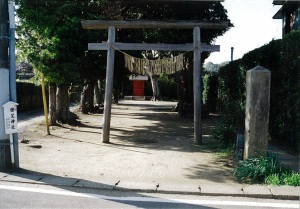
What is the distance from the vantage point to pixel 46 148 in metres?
8.60

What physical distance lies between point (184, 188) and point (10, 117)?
3.65 metres

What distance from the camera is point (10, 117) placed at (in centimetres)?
616

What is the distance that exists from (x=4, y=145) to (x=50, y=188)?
1616 mm

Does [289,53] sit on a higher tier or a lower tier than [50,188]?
higher

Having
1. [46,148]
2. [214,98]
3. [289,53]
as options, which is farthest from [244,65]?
[214,98]

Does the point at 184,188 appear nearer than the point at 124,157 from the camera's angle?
Yes

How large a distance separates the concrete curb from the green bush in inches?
9.5

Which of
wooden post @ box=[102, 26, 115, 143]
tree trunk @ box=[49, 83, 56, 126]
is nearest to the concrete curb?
wooden post @ box=[102, 26, 115, 143]

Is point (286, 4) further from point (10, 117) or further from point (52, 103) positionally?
point (10, 117)

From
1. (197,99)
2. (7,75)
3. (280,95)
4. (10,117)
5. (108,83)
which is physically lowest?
(10,117)

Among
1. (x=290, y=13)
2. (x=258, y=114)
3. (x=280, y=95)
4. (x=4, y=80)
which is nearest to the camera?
(x=4, y=80)

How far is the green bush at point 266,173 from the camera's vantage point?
5.44 metres

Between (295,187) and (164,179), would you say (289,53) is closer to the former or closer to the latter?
(295,187)

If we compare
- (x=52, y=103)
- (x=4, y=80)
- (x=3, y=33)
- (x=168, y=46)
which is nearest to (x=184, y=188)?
(x=4, y=80)
